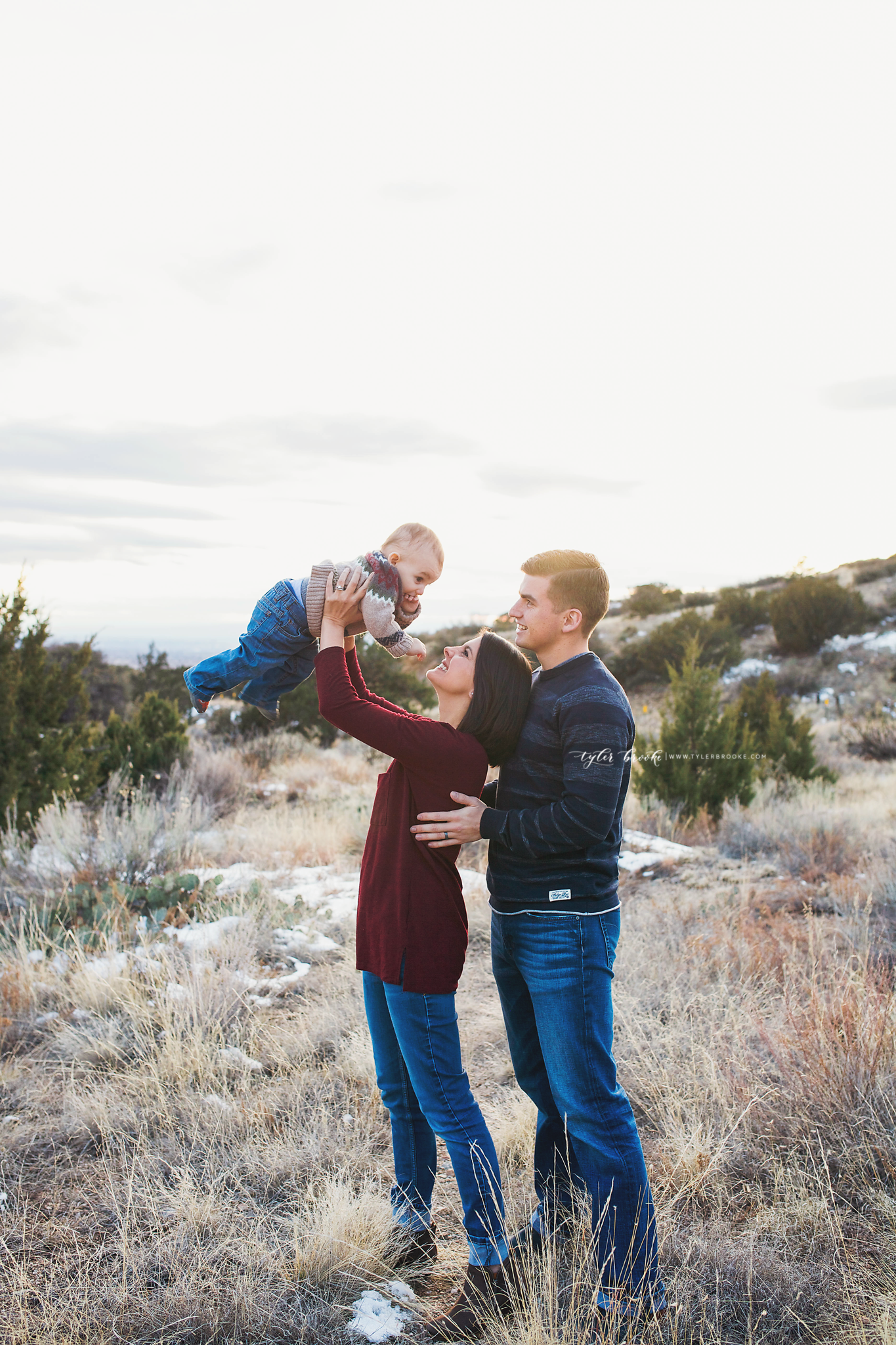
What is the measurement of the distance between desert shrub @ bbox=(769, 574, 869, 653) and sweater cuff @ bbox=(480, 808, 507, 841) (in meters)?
25.4

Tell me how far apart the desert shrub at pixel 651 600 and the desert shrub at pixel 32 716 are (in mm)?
30463

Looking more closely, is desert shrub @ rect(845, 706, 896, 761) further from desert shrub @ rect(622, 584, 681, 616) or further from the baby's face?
desert shrub @ rect(622, 584, 681, 616)

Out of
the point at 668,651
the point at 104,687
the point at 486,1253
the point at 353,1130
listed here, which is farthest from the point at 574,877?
the point at 104,687

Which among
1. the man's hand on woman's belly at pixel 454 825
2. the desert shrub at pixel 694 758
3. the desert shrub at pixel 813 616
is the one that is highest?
the desert shrub at pixel 813 616

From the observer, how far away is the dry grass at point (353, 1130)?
2.57 m

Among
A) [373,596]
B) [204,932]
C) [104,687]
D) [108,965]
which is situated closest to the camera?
[373,596]

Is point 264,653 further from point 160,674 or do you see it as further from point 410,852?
point 160,674

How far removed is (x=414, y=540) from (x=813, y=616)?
2553cm

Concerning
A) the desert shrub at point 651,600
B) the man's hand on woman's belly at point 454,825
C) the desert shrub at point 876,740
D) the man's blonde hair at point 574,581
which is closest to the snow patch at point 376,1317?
the man's hand on woman's belly at point 454,825

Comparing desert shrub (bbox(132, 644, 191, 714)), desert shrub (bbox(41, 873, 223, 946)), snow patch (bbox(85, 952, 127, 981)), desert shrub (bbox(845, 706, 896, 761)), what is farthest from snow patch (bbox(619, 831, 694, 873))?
desert shrub (bbox(132, 644, 191, 714))

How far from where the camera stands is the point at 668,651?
80.9ft

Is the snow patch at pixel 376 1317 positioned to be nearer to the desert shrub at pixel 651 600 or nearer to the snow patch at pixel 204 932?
the snow patch at pixel 204 932

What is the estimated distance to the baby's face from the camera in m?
2.74

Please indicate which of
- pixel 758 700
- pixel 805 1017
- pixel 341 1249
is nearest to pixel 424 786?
pixel 341 1249
